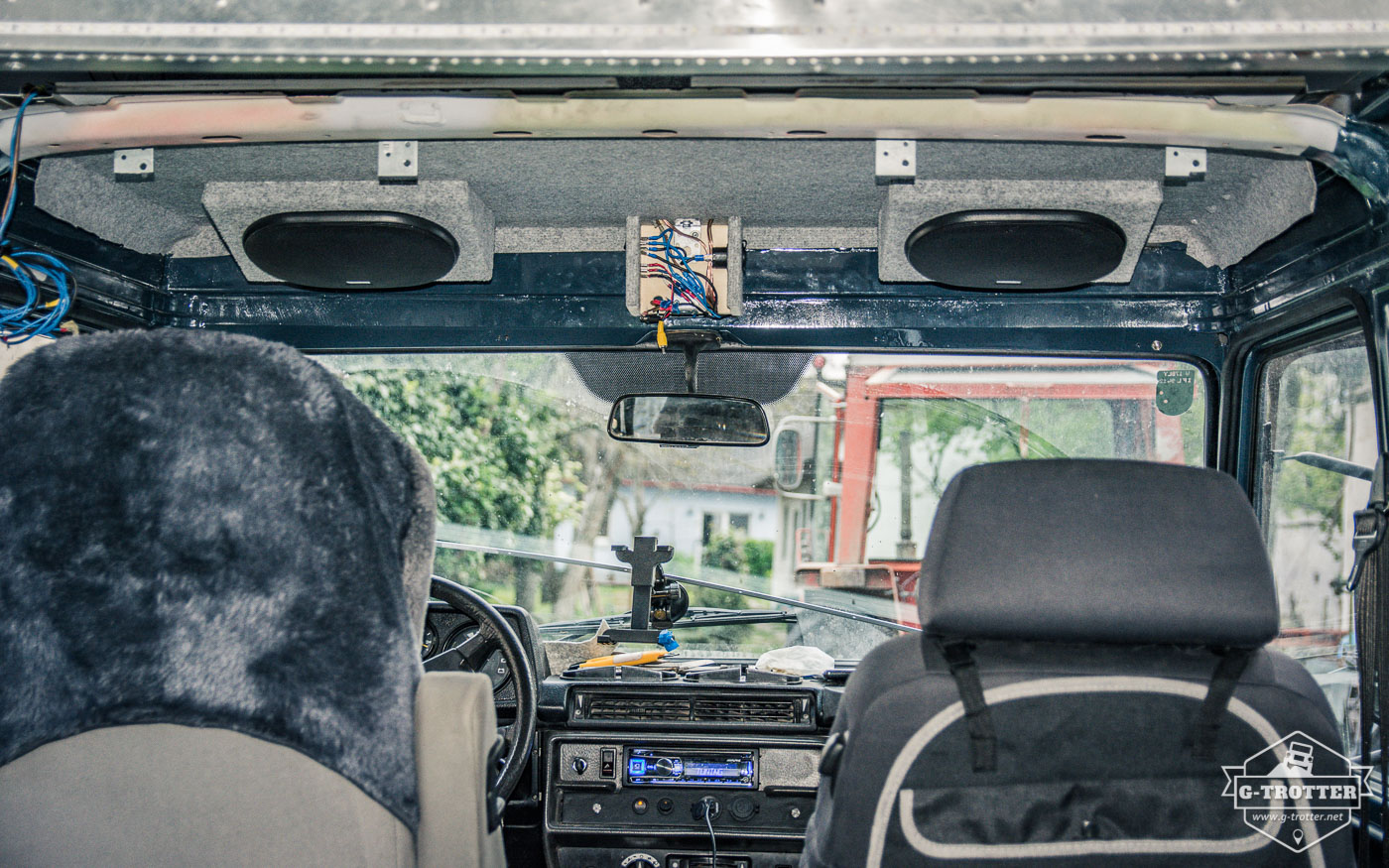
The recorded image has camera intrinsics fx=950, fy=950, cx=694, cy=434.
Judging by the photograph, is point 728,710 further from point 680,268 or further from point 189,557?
point 189,557

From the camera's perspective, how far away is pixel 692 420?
11.3 feet

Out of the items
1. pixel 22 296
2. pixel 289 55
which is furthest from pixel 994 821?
pixel 22 296

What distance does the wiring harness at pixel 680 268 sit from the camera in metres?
3.23

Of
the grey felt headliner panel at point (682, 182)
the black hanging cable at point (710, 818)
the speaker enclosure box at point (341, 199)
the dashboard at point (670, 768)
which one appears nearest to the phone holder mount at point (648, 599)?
the dashboard at point (670, 768)

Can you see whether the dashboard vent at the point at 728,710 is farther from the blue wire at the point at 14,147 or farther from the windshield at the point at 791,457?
the blue wire at the point at 14,147

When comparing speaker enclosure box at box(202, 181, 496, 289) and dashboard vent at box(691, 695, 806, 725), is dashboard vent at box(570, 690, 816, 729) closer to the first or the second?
dashboard vent at box(691, 695, 806, 725)

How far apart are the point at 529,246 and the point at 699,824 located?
2049 millimetres

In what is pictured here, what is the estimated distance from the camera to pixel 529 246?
3424mm

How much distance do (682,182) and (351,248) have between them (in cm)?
111

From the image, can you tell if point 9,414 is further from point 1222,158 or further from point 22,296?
point 1222,158

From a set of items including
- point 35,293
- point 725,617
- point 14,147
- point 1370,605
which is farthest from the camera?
point 725,617

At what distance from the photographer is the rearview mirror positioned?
11.3 ft

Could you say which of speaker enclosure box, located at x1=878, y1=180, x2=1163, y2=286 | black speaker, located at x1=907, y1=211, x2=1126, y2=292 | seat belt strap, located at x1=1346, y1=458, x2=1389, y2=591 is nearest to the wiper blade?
black speaker, located at x1=907, y1=211, x2=1126, y2=292

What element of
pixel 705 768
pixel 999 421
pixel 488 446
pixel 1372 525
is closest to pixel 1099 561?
pixel 1372 525
